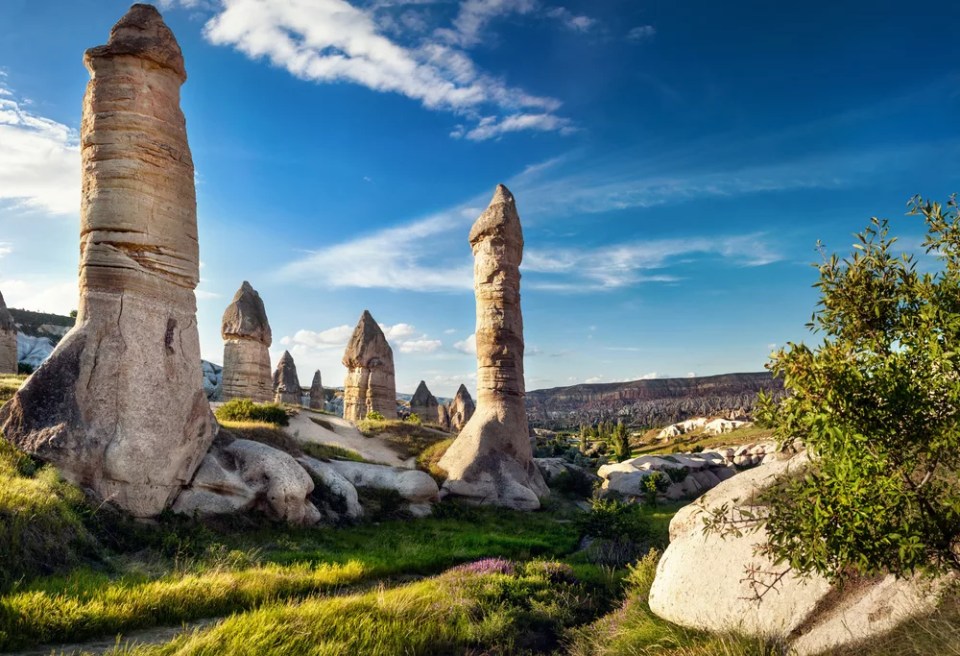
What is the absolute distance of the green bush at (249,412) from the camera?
76.2 feet

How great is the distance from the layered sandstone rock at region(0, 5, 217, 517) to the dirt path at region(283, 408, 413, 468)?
10922 millimetres

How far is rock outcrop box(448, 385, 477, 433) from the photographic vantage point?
165ft

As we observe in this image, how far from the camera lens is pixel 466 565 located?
35.9 feet

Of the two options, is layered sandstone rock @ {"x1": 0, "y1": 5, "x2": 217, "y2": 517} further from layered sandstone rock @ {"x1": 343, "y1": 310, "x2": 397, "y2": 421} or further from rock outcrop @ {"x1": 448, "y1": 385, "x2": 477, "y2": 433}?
rock outcrop @ {"x1": 448, "y1": 385, "x2": 477, "y2": 433}

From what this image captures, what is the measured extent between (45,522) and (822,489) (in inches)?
415

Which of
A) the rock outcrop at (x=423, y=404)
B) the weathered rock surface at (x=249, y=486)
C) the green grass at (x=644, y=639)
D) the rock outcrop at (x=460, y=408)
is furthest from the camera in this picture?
the rock outcrop at (x=460, y=408)

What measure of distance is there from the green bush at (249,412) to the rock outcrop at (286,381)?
2529 centimetres

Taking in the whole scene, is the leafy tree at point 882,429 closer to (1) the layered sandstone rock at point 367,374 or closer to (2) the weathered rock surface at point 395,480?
(2) the weathered rock surface at point 395,480

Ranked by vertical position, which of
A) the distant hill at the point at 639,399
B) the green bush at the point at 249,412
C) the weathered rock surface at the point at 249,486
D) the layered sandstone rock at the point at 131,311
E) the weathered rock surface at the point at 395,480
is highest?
the layered sandstone rock at the point at 131,311

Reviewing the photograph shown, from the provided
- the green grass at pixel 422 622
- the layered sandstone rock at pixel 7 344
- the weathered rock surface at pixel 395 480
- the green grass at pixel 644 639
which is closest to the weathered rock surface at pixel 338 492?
the weathered rock surface at pixel 395 480

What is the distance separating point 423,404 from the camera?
161 ft

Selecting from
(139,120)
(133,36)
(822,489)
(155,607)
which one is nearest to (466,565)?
(155,607)

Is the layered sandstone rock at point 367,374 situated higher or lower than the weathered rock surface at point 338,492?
higher

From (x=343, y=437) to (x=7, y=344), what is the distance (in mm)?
19734
